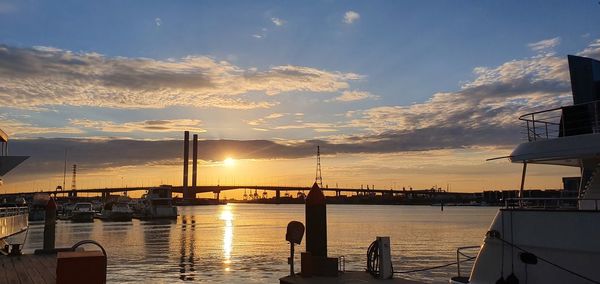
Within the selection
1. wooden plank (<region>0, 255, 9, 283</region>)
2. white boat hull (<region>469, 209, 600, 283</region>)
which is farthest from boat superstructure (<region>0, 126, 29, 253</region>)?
white boat hull (<region>469, 209, 600, 283</region>)

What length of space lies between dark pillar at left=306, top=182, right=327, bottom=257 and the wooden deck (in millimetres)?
7314

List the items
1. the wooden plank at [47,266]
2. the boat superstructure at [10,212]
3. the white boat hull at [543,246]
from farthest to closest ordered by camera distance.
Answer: the boat superstructure at [10,212]
the wooden plank at [47,266]
the white boat hull at [543,246]

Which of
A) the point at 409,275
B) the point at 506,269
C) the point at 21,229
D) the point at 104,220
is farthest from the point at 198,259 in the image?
the point at 104,220

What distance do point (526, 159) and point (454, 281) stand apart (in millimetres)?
4020

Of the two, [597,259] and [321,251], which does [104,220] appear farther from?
[597,259]

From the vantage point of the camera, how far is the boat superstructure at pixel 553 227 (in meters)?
10.6

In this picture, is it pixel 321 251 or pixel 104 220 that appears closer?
pixel 321 251

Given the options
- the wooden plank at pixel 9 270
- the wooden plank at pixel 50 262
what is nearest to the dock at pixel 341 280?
the wooden plank at pixel 50 262

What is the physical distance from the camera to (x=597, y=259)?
34.3ft

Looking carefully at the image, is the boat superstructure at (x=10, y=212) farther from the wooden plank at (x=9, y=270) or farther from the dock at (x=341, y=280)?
the dock at (x=341, y=280)

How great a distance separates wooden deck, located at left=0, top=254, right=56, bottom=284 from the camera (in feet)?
43.2

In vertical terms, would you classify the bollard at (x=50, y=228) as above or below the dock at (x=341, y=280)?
above

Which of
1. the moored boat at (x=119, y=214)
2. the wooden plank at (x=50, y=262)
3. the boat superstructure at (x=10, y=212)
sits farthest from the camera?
the moored boat at (x=119, y=214)

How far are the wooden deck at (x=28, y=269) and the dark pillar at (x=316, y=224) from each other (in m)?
7.31
